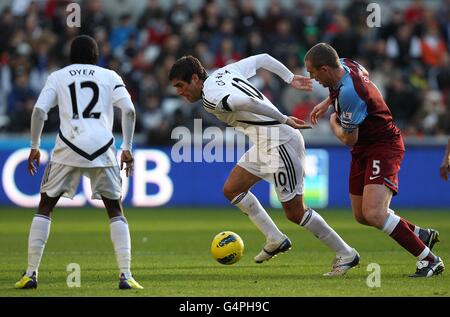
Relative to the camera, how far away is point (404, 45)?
22844 millimetres

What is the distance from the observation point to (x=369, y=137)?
9.89 meters

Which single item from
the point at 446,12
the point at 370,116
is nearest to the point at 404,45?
the point at 446,12

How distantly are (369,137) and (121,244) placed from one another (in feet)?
9.23

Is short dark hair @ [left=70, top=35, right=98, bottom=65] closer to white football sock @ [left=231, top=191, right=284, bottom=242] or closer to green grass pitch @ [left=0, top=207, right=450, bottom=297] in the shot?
green grass pitch @ [left=0, top=207, right=450, bottom=297]

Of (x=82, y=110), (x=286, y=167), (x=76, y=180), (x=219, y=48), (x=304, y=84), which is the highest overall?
(x=219, y=48)

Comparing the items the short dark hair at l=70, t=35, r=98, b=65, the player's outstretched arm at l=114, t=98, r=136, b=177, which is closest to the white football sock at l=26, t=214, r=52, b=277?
the player's outstretched arm at l=114, t=98, r=136, b=177

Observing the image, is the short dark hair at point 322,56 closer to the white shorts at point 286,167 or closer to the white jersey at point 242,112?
the white jersey at point 242,112

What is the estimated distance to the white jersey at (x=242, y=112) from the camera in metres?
9.65

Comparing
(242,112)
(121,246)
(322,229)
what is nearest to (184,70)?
(242,112)

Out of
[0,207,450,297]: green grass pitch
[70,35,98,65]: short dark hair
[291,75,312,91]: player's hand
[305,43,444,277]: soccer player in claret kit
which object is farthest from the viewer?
[291,75,312,91]: player's hand

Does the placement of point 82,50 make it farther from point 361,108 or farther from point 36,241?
point 361,108

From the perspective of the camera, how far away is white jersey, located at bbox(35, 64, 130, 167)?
8773 millimetres

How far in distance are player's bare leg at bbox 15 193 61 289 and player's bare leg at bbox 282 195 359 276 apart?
2.59m

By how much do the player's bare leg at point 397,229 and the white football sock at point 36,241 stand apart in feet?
10.2
